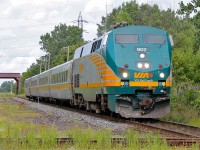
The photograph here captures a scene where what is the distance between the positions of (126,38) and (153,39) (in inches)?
40.5

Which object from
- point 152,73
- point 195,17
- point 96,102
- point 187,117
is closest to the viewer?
point 152,73

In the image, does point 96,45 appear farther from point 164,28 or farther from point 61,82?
point 164,28

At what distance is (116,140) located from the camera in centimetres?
970

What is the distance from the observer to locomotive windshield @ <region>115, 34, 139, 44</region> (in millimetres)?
17328

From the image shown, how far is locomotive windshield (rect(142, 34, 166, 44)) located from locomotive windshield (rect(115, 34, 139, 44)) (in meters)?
0.31

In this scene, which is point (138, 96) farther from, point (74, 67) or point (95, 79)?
point (74, 67)

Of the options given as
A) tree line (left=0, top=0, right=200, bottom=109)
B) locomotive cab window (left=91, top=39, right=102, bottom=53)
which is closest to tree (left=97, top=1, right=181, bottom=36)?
tree line (left=0, top=0, right=200, bottom=109)

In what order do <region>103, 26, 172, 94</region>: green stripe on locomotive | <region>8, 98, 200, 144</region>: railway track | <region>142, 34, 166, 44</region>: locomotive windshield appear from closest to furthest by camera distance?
<region>8, 98, 200, 144</region>: railway track < <region>103, 26, 172, 94</region>: green stripe on locomotive < <region>142, 34, 166, 44</region>: locomotive windshield

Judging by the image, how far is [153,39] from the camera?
1758 cm

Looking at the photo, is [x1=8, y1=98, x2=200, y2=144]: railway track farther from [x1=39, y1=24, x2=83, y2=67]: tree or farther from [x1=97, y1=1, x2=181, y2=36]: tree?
[x1=39, y1=24, x2=83, y2=67]: tree

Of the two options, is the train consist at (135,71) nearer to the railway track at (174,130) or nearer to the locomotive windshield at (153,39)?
the locomotive windshield at (153,39)

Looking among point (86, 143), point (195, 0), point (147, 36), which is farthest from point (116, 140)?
point (195, 0)

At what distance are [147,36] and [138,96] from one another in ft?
7.87

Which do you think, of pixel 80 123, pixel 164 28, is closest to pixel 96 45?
pixel 80 123
